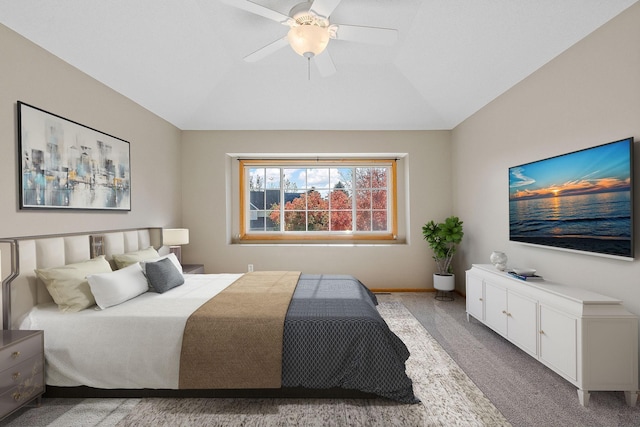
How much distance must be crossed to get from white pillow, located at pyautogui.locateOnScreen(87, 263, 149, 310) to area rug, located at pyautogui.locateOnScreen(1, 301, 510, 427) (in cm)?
65

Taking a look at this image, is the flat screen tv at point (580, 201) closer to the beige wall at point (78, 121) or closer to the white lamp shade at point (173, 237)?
the white lamp shade at point (173, 237)

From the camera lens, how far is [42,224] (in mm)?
2422

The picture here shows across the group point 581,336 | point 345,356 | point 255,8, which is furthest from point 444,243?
point 255,8

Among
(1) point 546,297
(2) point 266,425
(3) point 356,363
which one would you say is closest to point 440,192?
(1) point 546,297

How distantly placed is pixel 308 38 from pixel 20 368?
272 cm

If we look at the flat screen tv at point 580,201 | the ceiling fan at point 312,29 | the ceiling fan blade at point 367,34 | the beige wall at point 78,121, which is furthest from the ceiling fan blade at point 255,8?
the flat screen tv at point 580,201

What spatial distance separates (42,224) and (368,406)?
2.72 metres

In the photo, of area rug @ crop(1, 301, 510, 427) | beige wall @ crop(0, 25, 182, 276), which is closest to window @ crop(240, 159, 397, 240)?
beige wall @ crop(0, 25, 182, 276)

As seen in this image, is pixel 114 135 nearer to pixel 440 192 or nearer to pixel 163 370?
pixel 163 370

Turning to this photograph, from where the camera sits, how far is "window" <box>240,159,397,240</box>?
17.4 feet

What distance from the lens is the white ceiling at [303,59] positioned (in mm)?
2455

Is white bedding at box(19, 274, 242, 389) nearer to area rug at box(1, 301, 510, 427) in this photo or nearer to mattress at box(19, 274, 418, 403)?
mattress at box(19, 274, 418, 403)

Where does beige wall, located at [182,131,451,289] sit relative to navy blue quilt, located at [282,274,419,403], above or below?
above

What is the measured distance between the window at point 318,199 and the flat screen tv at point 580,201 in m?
2.34
